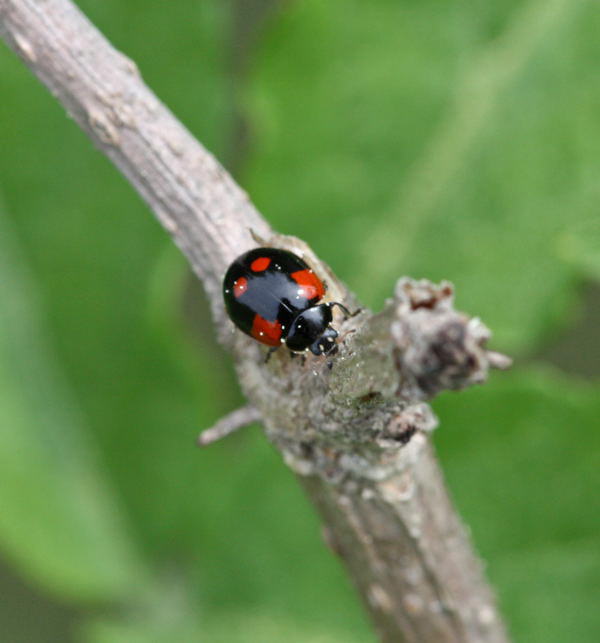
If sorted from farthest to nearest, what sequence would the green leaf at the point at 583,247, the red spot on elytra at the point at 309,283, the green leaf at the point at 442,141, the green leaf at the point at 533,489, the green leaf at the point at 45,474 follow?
the green leaf at the point at 45,474, the green leaf at the point at 442,141, the green leaf at the point at 533,489, the green leaf at the point at 583,247, the red spot on elytra at the point at 309,283

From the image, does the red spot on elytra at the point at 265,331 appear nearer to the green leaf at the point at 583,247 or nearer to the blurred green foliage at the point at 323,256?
the green leaf at the point at 583,247

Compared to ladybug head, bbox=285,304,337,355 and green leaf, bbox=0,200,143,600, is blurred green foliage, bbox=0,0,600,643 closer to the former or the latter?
green leaf, bbox=0,200,143,600

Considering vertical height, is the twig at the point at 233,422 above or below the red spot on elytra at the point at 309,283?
below

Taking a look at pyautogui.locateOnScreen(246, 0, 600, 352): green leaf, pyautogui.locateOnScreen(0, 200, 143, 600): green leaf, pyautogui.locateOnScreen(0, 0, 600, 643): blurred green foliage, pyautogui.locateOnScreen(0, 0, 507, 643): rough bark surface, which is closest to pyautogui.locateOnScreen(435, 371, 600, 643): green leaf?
pyautogui.locateOnScreen(0, 0, 600, 643): blurred green foliage

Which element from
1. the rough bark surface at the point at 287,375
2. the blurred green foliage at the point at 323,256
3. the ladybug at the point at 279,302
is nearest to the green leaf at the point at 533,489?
the blurred green foliage at the point at 323,256

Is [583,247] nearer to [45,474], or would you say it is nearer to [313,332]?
[313,332]

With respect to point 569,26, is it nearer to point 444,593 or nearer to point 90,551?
point 444,593

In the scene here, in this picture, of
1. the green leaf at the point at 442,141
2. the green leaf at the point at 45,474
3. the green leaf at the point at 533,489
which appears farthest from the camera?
the green leaf at the point at 45,474
